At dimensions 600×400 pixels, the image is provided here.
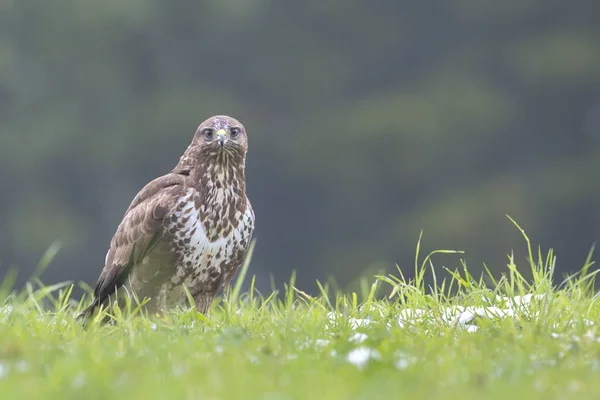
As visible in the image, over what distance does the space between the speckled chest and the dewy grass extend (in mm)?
192

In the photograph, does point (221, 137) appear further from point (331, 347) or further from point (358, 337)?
point (331, 347)

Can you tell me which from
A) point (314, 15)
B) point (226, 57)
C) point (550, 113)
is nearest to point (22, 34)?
point (226, 57)

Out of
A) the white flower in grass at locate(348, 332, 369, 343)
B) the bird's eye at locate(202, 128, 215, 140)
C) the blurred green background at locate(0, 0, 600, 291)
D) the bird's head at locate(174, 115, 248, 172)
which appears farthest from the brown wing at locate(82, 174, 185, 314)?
the blurred green background at locate(0, 0, 600, 291)

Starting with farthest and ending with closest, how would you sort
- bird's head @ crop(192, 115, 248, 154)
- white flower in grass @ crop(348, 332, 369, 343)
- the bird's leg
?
bird's head @ crop(192, 115, 248, 154), the bird's leg, white flower in grass @ crop(348, 332, 369, 343)

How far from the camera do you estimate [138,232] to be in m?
5.89

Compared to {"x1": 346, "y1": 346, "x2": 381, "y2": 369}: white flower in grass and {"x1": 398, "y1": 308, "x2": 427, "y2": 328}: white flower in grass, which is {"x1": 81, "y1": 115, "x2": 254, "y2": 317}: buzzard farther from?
{"x1": 346, "y1": 346, "x2": 381, "y2": 369}: white flower in grass

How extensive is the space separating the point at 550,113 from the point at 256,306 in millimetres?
20786

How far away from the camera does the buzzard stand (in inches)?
229

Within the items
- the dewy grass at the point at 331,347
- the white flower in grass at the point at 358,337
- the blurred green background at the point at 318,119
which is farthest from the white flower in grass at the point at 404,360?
the blurred green background at the point at 318,119

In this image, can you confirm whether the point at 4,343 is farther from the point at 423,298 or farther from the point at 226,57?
the point at 226,57

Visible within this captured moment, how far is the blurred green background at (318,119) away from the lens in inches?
901

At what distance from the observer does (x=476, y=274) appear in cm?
1914

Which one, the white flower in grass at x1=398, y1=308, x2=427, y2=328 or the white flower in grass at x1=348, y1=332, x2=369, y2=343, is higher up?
the white flower in grass at x1=348, y1=332, x2=369, y2=343

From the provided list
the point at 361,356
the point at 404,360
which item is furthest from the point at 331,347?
the point at 404,360
